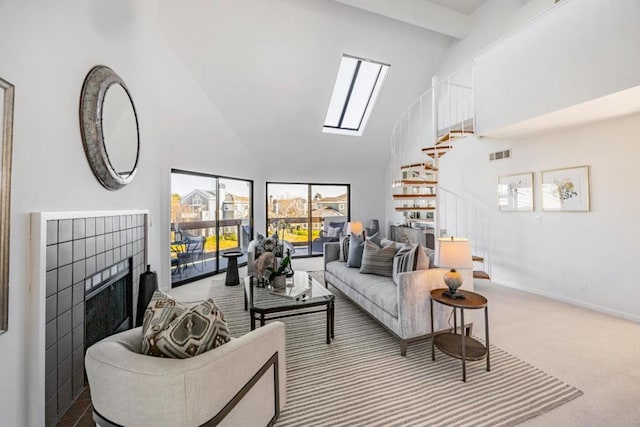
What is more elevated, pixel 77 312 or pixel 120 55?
pixel 120 55

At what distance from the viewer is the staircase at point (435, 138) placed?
447 cm

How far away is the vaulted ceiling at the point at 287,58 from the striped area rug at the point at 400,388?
14.5 ft

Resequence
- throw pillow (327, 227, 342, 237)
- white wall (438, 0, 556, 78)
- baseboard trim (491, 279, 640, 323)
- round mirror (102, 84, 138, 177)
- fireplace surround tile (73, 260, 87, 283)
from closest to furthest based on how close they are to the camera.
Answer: fireplace surround tile (73, 260, 87, 283) < round mirror (102, 84, 138, 177) < baseboard trim (491, 279, 640, 323) < white wall (438, 0, 556, 78) < throw pillow (327, 227, 342, 237)

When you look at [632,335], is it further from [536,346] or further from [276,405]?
[276,405]

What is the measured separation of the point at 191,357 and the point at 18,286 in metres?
1.16

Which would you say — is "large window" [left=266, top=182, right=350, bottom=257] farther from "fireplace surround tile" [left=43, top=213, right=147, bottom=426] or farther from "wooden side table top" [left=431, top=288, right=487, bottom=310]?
"wooden side table top" [left=431, top=288, right=487, bottom=310]

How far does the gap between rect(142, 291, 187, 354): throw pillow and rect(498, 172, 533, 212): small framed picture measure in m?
5.01

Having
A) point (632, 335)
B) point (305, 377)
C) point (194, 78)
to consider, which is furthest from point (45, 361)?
point (632, 335)

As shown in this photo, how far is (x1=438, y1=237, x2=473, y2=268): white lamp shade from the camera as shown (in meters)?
2.22

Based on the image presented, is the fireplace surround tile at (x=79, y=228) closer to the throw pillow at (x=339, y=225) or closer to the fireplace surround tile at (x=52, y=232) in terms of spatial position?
the fireplace surround tile at (x=52, y=232)

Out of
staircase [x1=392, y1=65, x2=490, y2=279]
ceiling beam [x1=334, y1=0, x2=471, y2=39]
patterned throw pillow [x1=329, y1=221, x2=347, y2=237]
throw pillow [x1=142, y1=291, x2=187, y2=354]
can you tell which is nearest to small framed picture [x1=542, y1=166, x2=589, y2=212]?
staircase [x1=392, y1=65, x2=490, y2=279]

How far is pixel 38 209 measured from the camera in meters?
1.55

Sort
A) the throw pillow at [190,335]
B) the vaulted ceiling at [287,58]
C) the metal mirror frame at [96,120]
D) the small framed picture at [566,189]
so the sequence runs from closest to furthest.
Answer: the throw pillow at [190,335]
the metal mirror frame at [96,120]
the small framed picture at [566,189]
the vaulted ceiling at [287,58]

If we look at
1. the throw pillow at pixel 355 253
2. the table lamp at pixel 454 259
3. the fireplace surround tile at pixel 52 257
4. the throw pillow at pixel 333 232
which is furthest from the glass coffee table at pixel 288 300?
the throw pillow at pixel 333 232
